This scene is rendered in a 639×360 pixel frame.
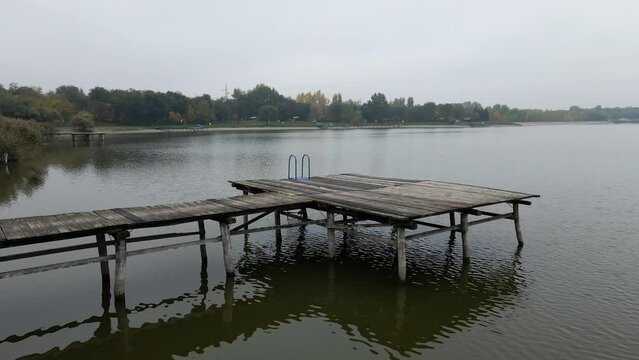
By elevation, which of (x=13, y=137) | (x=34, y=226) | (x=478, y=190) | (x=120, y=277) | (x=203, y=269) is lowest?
(x=203, y=269)

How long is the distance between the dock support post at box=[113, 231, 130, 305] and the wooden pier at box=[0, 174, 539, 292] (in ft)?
0.08

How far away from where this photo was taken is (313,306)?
12.7 meters

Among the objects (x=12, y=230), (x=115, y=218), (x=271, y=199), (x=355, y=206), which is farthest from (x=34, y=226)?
(x=355, y=206)

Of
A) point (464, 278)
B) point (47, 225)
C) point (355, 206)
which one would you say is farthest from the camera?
point (355, 206)

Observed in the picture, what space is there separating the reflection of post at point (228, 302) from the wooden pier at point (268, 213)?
0.48 metres

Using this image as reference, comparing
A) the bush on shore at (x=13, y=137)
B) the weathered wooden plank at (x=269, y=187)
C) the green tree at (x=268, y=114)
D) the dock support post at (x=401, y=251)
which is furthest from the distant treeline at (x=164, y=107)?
the dock support post at (x=401, y=251)

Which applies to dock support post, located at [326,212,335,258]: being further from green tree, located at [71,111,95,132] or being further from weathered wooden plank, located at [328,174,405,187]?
green tree, located at [71,111,95,132]

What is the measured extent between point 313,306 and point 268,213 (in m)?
5.04

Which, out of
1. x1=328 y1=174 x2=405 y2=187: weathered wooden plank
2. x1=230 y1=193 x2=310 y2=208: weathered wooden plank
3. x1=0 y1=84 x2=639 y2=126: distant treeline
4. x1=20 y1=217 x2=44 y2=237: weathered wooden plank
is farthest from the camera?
x1=0 y1=84 x2=639 y2=126: distant treeline

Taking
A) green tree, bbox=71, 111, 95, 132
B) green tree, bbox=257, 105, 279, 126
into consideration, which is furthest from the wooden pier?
green tree, bbox=257, 105, 279, 126

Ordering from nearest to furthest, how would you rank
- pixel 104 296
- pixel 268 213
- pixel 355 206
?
pixel 104 296 < pixel 355 206 < pixel 268 213

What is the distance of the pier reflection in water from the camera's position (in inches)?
421

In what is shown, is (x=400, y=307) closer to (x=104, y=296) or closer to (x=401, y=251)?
(x=401, y=251)

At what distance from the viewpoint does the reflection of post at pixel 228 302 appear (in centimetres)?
1203
